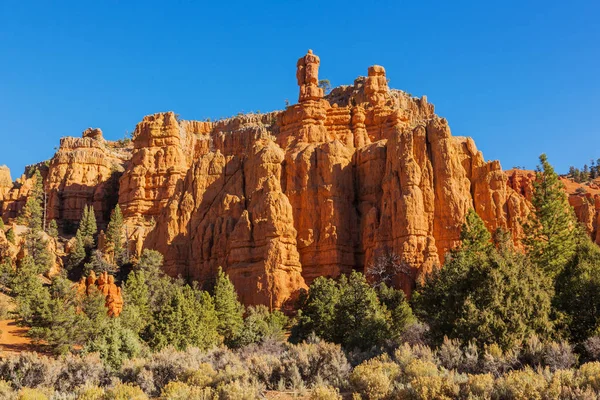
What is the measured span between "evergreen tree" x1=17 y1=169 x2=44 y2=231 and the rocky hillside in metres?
13.0

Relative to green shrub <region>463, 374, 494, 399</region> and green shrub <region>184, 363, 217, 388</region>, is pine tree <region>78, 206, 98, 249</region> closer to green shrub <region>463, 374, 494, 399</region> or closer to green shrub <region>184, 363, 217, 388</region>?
green shrub <region>184, 363, 217, 388</region>

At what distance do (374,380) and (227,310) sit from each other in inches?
1145

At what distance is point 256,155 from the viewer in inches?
2554

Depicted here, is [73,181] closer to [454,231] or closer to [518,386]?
[454,231]

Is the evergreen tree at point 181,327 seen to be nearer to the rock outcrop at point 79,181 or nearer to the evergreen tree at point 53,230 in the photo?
the evergreen tree at point 53,230

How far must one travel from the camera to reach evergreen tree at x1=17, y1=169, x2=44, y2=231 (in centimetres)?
8299

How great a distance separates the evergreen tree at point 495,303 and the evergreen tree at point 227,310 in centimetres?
1698

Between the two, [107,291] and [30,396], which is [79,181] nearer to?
[107,291]

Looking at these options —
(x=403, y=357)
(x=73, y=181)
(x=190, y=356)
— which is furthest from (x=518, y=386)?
(x=73, y=181)

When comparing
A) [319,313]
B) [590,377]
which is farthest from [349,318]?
[590,377]

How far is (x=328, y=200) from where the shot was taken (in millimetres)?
59562

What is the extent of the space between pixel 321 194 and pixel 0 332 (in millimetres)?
28439

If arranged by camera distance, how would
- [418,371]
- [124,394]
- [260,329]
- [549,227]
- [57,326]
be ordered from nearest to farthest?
1. [124,394]
2. [418,371]
3. [260,329]
4. [57,326]
5. [549,227]

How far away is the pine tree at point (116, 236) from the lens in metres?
71.4
